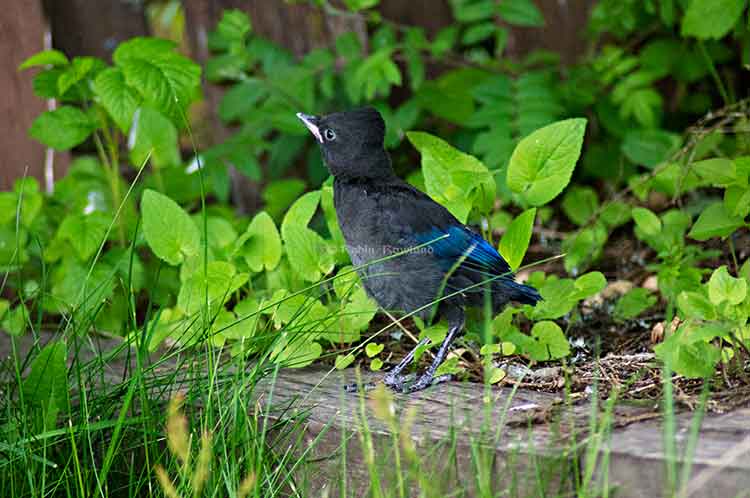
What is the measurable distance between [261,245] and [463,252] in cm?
73

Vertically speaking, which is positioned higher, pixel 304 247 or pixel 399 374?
pixel 304 247

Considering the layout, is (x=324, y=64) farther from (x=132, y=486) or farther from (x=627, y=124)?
(x=132, y=486)

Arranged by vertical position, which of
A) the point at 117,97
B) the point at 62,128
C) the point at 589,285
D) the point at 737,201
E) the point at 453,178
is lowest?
the point at 589,285

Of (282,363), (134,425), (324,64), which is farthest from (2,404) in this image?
(324,64)

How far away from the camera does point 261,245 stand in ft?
11.8

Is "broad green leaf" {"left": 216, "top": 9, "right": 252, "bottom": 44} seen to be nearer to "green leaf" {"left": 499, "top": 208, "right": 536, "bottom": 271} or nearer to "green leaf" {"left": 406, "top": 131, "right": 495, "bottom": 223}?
"green leaf" {"left": 406, "top": 131, "right": 495, "bottom": 223}

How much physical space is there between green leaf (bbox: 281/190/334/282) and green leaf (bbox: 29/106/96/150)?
121cm

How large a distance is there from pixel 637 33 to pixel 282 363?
10.9 ft

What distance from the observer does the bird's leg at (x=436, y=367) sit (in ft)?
10.1

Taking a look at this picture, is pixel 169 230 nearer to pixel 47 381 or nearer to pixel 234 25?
pixel 47 381

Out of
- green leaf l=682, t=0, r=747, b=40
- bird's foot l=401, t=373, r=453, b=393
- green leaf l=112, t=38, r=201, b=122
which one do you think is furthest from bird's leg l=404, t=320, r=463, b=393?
green leaf l=682, t=0, r=747, b=40

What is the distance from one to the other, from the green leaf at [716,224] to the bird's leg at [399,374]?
895 mm

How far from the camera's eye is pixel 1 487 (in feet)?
8.56

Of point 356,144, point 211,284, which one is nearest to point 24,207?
point 211,284
